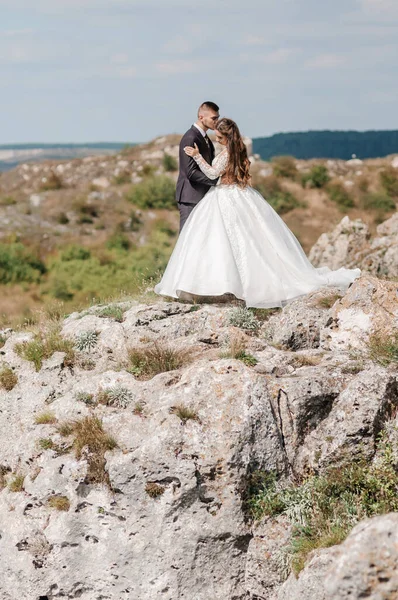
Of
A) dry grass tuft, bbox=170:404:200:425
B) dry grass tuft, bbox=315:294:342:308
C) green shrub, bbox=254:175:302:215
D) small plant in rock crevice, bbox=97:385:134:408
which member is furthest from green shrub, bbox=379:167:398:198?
dry grass tuft, bbox=170:404:200:425

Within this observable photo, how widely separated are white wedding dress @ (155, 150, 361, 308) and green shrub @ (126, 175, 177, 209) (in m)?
38.5

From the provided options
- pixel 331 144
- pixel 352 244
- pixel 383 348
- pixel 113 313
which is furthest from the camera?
pixel 331 144

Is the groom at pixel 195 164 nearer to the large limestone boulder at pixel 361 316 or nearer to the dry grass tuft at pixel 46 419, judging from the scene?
the large limestone boulder at pixel 361 316

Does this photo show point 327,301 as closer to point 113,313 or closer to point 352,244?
point 113,313

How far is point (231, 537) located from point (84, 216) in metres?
42.2

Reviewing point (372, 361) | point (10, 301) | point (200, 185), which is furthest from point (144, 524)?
point (10, 301)

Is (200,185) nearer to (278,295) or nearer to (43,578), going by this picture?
(278,295)

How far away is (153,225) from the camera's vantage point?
153 feet

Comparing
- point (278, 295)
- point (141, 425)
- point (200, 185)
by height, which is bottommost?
point (141, 425)

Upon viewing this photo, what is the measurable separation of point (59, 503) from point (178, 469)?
1.52 meters

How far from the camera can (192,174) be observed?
11766mm

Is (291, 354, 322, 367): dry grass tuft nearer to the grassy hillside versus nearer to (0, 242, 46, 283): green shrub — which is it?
the grassy hillside

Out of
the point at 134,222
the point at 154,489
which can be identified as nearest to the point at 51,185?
the point at 134,222

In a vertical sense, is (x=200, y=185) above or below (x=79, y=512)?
above
